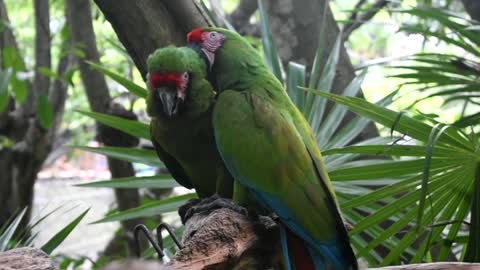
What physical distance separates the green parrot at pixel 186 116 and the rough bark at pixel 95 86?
0.98 metres

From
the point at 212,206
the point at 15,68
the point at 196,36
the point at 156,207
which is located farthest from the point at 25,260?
the point at 15,68

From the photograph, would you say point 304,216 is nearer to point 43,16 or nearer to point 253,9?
point 43,16

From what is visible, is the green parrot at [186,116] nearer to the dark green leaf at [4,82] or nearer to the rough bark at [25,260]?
the rough bark at [25,260]

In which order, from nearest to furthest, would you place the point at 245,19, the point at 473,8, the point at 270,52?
the point at 270,52 < the point at 473,8 < the point at 245,19

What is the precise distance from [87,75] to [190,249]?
5.98 ft

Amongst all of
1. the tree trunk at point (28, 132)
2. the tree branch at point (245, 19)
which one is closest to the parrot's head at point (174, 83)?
the tree trunk at point (28, 132)

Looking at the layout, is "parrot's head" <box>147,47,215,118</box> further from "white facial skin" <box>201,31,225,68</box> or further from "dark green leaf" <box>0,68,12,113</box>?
"dark green leaf" <box>0,68,12,113</box>

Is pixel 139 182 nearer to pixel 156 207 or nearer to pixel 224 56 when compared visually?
pixel 156 207

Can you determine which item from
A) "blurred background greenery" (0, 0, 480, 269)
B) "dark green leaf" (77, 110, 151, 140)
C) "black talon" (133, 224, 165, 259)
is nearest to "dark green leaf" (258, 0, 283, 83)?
"blurred background greenery" (0, 0, 480, 269)

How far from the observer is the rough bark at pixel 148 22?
4.96 feet

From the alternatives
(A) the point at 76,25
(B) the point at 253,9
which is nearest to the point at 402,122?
(A) the point at 76,25

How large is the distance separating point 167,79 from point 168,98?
0.03 m

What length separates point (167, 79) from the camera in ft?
3.91

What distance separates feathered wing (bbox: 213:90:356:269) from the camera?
1.15m
